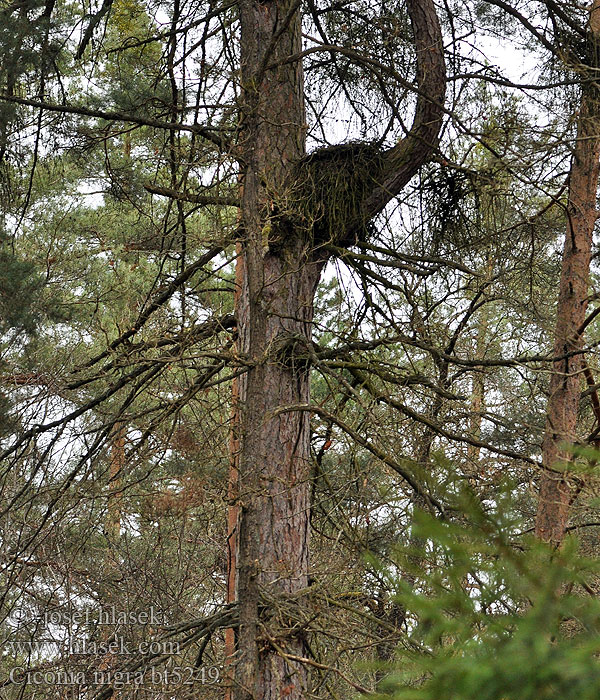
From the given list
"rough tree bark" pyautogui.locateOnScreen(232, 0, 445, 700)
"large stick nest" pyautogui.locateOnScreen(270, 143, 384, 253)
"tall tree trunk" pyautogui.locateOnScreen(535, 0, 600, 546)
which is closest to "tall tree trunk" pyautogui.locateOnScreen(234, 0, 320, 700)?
"rough tree bark" pyautogui.locateOnScreen(232, 0, 445, 700)

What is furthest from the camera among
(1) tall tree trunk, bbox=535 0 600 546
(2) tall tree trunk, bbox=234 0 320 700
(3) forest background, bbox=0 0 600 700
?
(1) tall tree trunk, bbox=535 0 600 546

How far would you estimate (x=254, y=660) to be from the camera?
3227 mm

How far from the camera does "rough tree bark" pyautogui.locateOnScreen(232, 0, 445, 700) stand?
3391mm

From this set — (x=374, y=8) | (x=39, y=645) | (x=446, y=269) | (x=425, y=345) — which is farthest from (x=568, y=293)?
(x=39, y=645)

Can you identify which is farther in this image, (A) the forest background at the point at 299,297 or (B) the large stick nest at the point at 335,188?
(B) the large stick nest at the point at 335,188

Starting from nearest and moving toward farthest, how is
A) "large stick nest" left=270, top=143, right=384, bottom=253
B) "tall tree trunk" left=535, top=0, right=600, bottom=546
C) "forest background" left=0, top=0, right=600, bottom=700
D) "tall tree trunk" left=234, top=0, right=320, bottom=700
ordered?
"tall tree trunk" left=234, top=0, right=320, bottom=700, "forest background" left=0, top=0, right=600, bottom=700, "large stick nest" left=270, top=143, right=384, bottom=253, "tall tree trunk" left=535, top=0, right=600, bottom=546

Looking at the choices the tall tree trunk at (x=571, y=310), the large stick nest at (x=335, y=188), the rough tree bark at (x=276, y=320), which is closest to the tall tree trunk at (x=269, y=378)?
the rough tree bark at (x=276, y=320)

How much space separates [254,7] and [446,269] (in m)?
2.44

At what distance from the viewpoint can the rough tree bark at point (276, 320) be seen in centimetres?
339

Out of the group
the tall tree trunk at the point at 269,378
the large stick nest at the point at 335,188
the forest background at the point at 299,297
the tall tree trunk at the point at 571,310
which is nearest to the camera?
the tall tree trunk at the point at 269,378

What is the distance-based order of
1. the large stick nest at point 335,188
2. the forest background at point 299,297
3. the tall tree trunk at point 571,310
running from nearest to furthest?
the forest background at point 299,297 → the large stick nest at point 335,188 → the tall tree trunk at point 571,310

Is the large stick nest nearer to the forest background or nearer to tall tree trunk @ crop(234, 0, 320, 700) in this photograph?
the forest background

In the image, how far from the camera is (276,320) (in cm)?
458

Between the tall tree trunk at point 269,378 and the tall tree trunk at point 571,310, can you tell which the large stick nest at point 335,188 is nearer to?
the tall tree trunk at point 269,378
